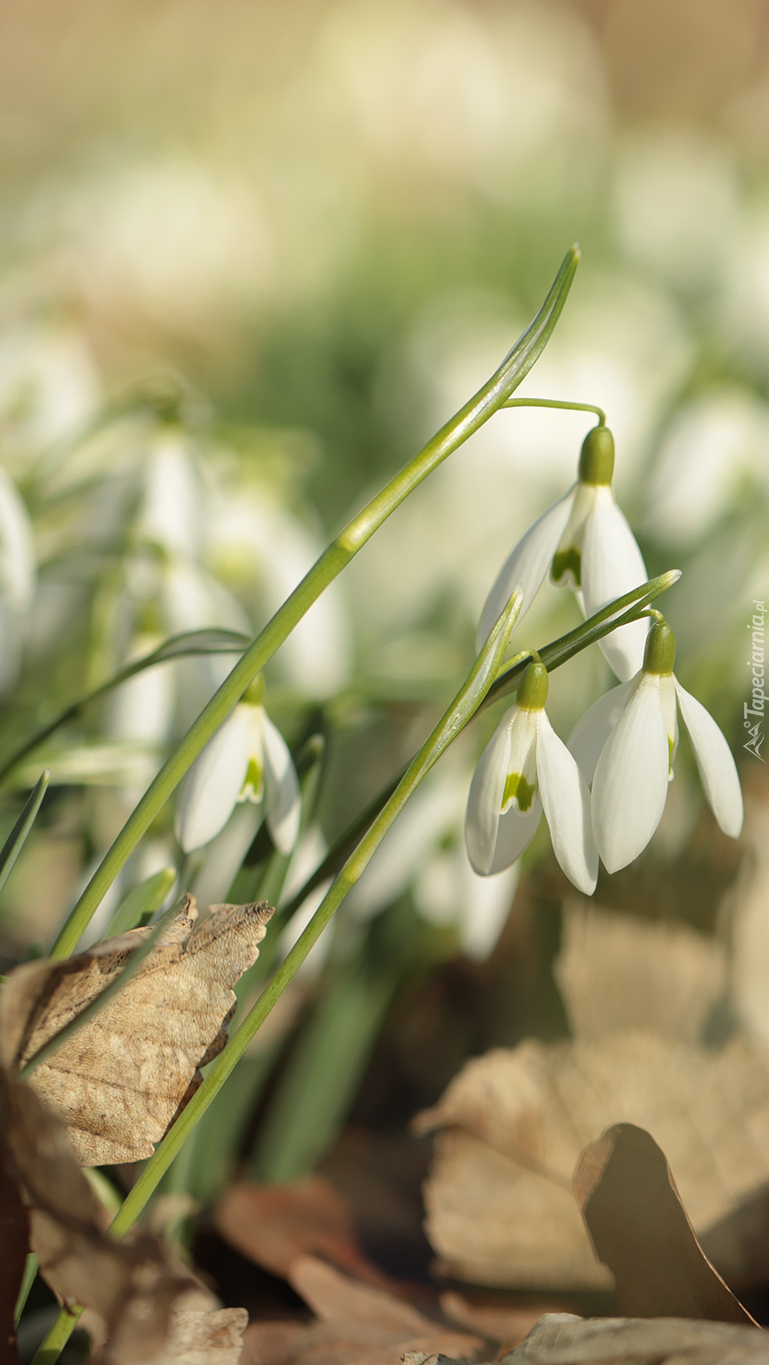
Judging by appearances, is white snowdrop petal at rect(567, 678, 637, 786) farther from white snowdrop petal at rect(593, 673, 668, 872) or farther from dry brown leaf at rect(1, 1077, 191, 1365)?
dry brown leaf at rect(1, 1077, 191, 1365)

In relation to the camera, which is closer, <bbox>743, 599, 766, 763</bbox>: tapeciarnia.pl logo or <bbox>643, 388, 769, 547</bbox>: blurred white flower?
<bbox>743, 599, 766, 763</bbox>: tapeciarnia.pl logo

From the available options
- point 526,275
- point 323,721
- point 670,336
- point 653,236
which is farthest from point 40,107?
point 323,721

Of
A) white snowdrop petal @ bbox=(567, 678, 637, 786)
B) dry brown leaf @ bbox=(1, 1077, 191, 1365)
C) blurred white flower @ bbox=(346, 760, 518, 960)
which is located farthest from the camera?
blurred white flower @ bbox=(346, 760, 518, 960)

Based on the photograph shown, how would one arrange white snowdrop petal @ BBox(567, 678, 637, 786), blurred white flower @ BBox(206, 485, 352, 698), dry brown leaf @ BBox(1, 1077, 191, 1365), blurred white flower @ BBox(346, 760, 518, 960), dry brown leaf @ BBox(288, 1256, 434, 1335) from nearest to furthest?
dry brown leaf @ BBox(1, 1077, 191, 1365), white snowdrop petal @ BBox(567, 678, 637, 786), dry brown leaf @ BBox(288, 1256, 434, 1335), blurred white flower @ BBox(346, 760, 518, 960), blurred white flower @ BBox(206, 485, 352, 698)

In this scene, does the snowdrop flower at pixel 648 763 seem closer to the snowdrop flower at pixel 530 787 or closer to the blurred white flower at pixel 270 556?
the snowdrop flower at pixel 530 787

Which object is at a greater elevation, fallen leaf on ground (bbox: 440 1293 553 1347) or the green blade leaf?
the green blade leaf

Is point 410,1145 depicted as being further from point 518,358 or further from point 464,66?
point 464,66

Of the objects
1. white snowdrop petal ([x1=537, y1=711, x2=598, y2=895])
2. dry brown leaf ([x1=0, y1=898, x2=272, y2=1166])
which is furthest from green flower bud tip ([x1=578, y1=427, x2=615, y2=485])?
dry brown leaf ([x1=0, y1=898, x2=272, y2=1166])
